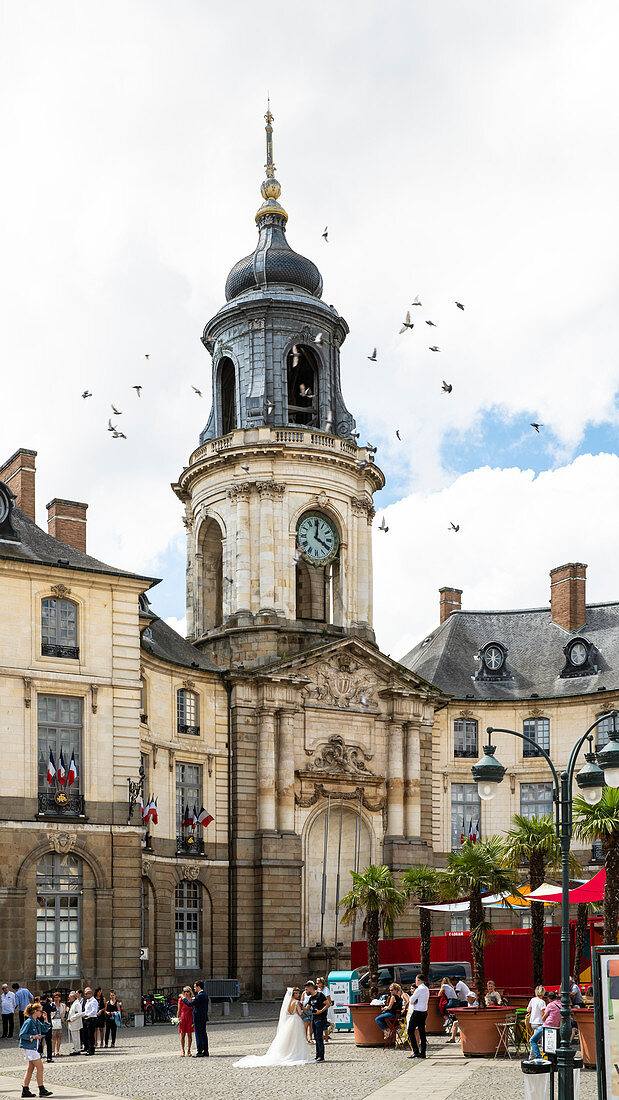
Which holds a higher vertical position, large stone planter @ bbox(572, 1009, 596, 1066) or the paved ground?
large stone planter @ bbox(572, 1009, 596, 1066)

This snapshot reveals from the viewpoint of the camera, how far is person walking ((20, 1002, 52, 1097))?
856 inches

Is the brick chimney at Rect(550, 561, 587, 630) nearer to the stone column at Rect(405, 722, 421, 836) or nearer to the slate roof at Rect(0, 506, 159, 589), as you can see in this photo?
the stone column at Rect(405, 722, 421, 836)

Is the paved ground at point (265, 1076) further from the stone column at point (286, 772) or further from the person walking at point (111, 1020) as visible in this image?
the stone column at point (286, 772)

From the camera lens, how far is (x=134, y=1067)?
86.3ft

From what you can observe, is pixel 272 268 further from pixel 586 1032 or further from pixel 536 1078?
pixel 536 1078

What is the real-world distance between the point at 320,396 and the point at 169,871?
19.1 m

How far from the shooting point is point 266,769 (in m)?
47.8

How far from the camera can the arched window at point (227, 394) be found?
55594 mm

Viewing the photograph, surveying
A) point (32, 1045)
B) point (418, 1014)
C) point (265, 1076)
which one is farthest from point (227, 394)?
point (32, 1045)

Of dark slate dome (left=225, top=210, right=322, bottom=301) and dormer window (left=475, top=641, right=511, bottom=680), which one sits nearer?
dark slate dome (left=225, top=210, right=322, bottom=301)

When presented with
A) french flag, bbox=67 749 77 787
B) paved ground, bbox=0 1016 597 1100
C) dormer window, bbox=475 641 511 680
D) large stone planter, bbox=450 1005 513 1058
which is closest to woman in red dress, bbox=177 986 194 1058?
paved ground, bbox=0 1016 597 1100

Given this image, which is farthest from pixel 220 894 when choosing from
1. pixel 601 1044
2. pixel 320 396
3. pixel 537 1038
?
pixel 601 1044

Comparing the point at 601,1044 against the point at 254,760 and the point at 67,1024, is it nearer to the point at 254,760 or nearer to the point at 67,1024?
the point at 67,1024

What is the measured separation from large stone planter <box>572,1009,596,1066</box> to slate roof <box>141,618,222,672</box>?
23103 mm
